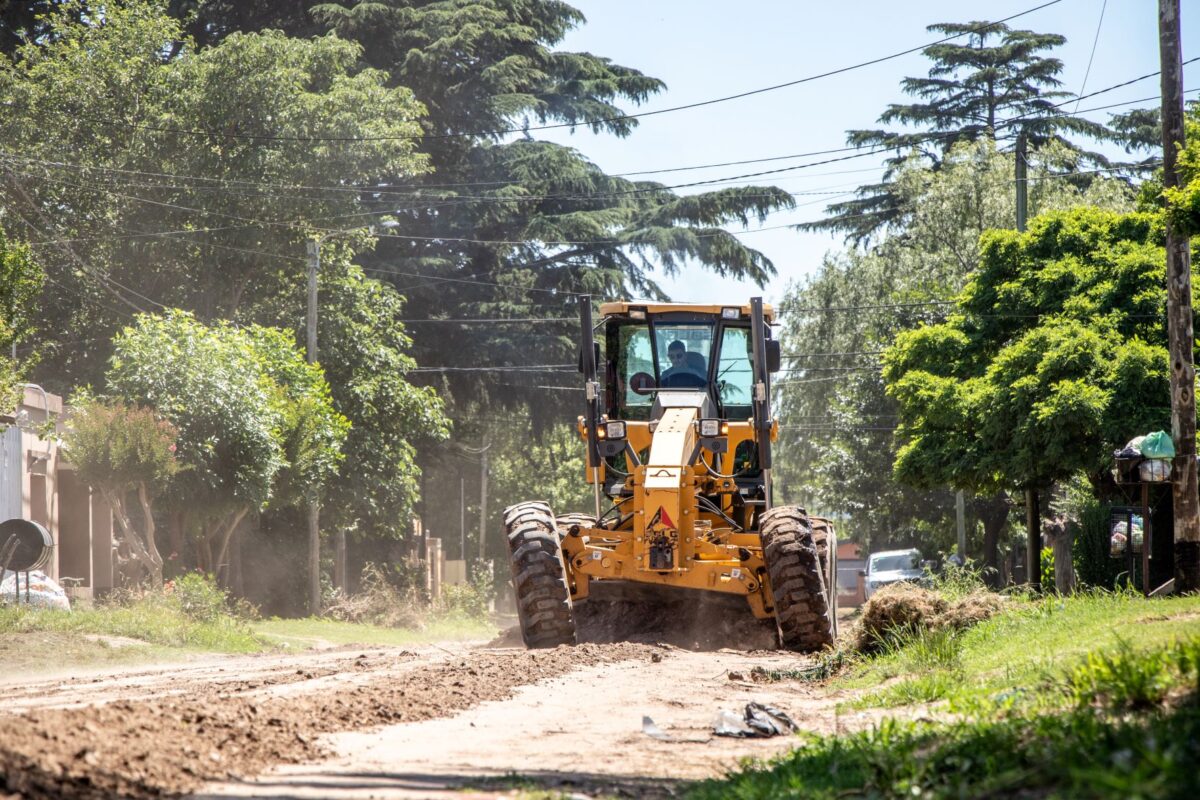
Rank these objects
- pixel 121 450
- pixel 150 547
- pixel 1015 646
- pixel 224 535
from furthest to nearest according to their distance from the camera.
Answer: pixel 224 535, pixel 150 547, pixel 121 450, pixel 1015 646

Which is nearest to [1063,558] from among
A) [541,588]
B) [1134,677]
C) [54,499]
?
[541,588]

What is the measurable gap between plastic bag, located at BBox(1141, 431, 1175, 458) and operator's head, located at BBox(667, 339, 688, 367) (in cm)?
660

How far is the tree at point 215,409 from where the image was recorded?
1059 inches

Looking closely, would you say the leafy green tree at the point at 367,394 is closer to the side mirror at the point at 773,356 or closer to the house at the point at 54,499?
the house at the point at 54,499

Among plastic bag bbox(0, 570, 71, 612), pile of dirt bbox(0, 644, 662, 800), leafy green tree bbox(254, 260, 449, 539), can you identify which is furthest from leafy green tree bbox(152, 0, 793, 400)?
pile of dirt bbox(0, 644, 662, 800)

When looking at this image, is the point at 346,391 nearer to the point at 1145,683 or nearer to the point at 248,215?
the point at 248,215

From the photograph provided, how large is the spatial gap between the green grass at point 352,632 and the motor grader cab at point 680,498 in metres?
9.71

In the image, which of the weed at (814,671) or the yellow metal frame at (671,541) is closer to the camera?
the weed at (814,671)

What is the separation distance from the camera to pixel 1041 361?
25.9m

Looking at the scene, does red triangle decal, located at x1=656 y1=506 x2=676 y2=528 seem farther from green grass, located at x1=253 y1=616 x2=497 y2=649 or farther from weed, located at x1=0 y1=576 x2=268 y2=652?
green grass, located at x1=253 y1=616 x2=497 y2=649

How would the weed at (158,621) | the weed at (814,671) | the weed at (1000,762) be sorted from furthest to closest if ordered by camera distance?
the weed at (158,621) < the weed at (814,671) < the weed at (1000,762)

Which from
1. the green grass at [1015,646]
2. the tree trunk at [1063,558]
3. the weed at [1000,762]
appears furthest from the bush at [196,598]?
the weed at [1000,762]

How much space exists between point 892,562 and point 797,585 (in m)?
30.9

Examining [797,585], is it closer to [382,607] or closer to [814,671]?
[814,671]
